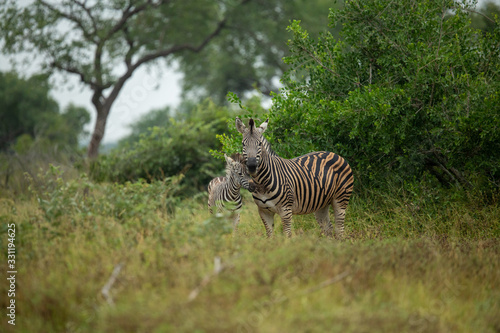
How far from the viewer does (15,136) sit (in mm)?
43250

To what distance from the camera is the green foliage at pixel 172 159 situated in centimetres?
1463

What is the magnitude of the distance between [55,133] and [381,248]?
131 ft

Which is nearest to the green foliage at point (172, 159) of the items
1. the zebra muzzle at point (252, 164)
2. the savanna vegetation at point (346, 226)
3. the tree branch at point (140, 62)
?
the savanna vegetation at point (346, 226)

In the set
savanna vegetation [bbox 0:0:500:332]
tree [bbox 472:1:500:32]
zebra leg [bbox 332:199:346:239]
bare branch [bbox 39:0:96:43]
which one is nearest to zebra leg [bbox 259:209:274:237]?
savanna vegetation [bbox 0:0:500:332]

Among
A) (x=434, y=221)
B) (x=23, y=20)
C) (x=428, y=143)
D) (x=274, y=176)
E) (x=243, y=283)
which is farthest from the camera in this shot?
(x=23, y=20)

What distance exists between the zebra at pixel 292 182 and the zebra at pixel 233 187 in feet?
0.72

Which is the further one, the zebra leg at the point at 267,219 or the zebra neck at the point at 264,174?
the zebra leg at the point at 267,219

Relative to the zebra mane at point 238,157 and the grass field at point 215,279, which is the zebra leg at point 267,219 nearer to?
the zebra mane at point 238,157

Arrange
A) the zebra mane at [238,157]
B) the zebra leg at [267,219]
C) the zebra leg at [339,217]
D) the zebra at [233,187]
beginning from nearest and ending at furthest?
the zebra at [233,187], the zebra leg at [267,219], the zebra mane at [238,157], the zebra leg at [339,217]

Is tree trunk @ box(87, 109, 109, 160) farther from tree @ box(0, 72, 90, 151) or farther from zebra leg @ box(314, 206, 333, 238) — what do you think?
tree @ box(0, 72, 90, 151)

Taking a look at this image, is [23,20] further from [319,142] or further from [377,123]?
[377,123]

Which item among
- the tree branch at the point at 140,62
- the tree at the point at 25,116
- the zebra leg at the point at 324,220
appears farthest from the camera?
the tree at the point at 25,116

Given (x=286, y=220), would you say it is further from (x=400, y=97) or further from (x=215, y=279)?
(x=400, y=97)

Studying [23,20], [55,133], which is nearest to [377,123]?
[23,20]
